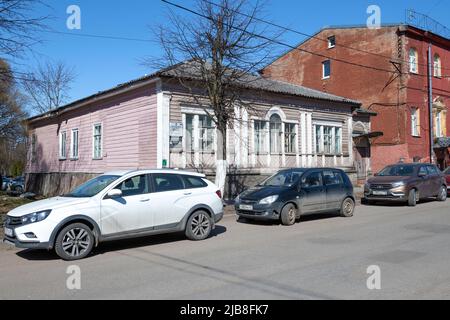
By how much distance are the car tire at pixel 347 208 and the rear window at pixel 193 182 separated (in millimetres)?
5452

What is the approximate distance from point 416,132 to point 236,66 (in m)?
19.6

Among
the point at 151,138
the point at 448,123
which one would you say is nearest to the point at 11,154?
the point at 151,138

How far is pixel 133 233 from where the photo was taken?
8516 millimetres

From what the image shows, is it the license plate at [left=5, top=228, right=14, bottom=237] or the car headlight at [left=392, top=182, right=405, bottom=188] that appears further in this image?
the car headlight at [left=392, top=182, right=405, bottom=188]

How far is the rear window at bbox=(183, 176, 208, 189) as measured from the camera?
960 centimetres

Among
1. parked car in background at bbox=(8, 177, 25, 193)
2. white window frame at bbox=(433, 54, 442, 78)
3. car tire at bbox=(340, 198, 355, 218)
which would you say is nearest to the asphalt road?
car tire at bbox=(340, 198, 355, 218)

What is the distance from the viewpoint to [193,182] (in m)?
9.73

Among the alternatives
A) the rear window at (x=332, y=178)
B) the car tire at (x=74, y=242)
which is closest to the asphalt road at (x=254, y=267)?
the car tire at (x=74, y=242)

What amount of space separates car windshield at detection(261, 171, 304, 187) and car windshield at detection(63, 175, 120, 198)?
205 inches

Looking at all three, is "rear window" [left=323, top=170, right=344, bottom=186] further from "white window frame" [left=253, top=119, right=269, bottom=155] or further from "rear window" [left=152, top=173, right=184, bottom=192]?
"white window frame" [left=253, top=119, right=269, bottom=155]

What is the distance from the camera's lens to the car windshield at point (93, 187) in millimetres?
8430

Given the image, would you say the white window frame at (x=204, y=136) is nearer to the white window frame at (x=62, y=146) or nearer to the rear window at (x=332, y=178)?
the rear window at (x=332, y=178)

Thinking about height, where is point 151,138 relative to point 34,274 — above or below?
above
